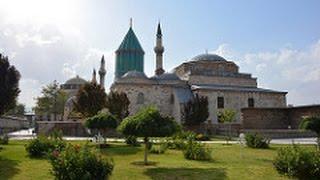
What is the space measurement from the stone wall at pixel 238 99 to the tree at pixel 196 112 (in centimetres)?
443

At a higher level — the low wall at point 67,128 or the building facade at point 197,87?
the building facade at point 197,87

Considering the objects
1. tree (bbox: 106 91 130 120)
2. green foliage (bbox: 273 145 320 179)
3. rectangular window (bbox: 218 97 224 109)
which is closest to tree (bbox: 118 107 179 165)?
green foliage (bbox: 273 145 320 179)

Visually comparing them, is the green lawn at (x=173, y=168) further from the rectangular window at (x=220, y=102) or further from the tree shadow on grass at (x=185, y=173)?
the rectangular window at (x=220, y=102)

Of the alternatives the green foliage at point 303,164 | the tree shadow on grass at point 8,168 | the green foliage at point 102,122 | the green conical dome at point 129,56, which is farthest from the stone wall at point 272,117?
the green conical dome at point 129,56

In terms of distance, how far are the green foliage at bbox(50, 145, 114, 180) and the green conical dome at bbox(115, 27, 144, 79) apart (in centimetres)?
4412

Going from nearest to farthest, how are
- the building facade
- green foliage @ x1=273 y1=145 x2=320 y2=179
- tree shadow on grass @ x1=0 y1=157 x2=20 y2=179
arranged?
green foliage @ x1=273 y1=145 x2=320 y2=179, tree shadow on grass @ x1=0 y1=157 x2=20 y2=179, the building facade

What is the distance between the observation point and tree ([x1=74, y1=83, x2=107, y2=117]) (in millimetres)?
31062

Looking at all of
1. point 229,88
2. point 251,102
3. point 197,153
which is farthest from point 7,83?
point 251,102

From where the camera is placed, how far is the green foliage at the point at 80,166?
28.9 feet

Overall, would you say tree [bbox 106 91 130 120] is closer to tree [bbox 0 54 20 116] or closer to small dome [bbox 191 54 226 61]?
small dome [bbox 191 54 226 61]

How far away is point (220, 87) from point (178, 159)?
1158 inches

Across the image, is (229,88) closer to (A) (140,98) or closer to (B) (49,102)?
(A) (140,98)

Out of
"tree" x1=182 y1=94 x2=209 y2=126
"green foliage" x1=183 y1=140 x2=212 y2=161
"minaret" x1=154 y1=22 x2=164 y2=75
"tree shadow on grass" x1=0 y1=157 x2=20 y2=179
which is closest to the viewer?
"tree shadow on grass" x1=0 y1=157 x2=20 y2=179

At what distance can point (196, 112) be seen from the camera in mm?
36250
